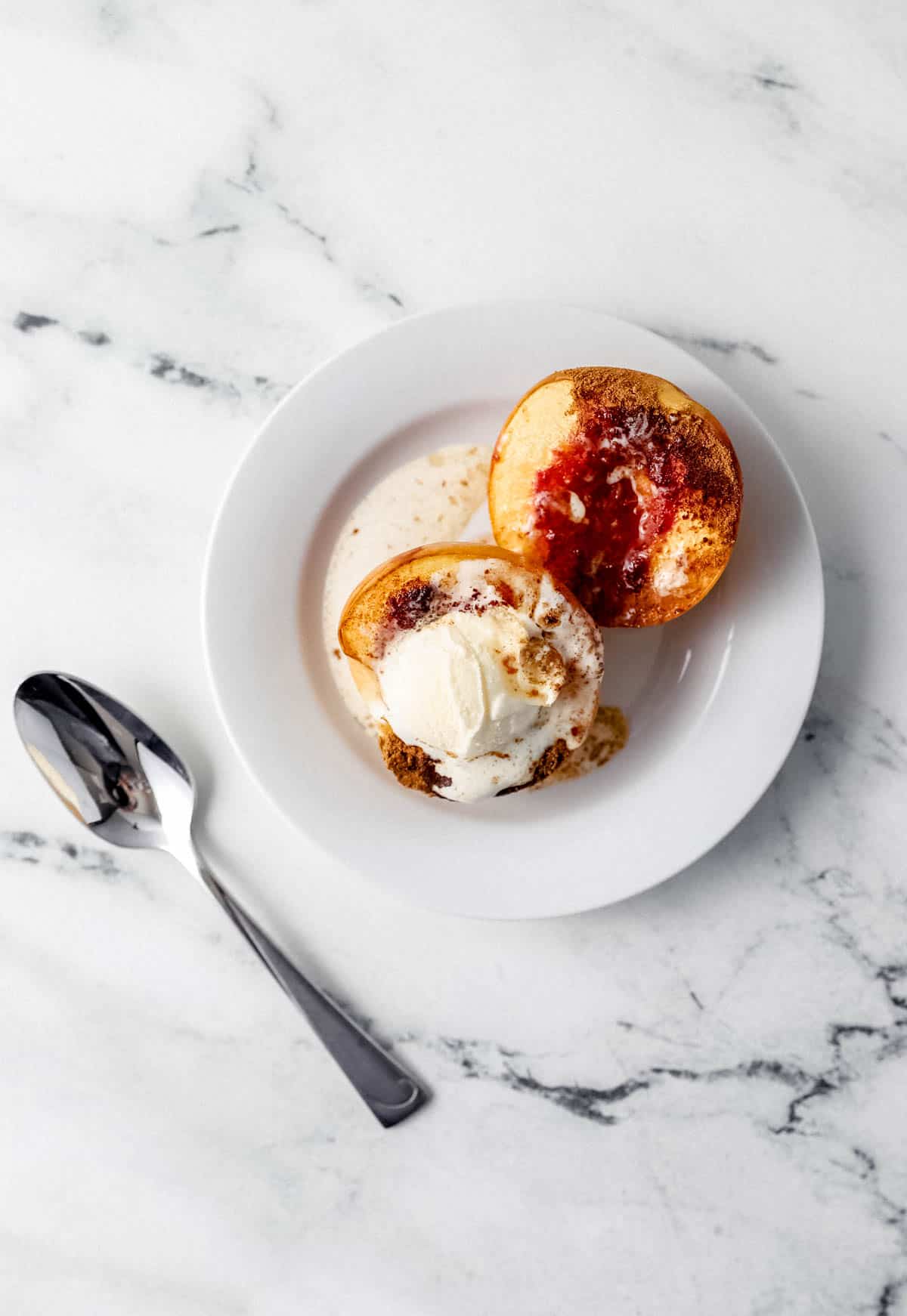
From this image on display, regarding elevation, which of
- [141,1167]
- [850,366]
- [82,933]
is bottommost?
[141,1167]

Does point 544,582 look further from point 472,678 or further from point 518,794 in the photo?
point 518,794

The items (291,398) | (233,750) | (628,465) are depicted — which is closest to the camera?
(628,465)

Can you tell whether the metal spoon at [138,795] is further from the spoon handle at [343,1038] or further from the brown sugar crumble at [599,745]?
the brown sugar crumble at [599,745]

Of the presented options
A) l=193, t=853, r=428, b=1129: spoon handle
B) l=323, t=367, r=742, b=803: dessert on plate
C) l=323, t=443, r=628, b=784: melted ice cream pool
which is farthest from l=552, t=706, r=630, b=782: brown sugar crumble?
l=193, t=853, r=428, b=1129: spoon handle

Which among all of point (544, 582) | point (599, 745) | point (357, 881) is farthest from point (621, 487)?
point (357, 881)

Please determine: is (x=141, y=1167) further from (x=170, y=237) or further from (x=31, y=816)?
(x=170, y=237)

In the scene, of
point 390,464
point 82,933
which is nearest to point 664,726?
point 390,464
